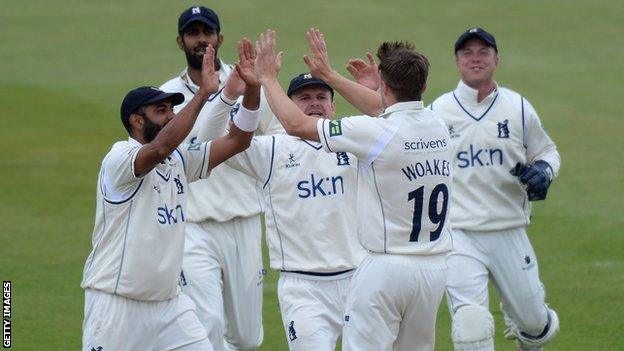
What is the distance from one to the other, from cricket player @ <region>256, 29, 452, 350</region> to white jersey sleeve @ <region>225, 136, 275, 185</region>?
877mm

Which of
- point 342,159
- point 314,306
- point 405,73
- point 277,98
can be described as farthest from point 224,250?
point 405,73

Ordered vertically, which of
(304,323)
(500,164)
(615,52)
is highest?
(615,52)

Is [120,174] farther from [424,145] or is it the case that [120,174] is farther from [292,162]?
[424,145]

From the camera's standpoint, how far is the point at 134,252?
851 cm

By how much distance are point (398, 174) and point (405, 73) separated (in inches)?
24.2

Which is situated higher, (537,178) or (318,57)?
(318,57)

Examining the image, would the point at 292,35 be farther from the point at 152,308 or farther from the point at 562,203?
the point at 152,308

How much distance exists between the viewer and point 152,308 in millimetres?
8648

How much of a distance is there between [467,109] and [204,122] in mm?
2467

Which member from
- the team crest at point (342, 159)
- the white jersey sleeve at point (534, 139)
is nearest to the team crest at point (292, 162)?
the team crest at point (342, 159)

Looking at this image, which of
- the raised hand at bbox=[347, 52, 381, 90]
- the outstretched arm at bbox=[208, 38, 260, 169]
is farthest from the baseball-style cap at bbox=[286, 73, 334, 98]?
the outstretched arm at bbox=[208, 38, 260, 169]

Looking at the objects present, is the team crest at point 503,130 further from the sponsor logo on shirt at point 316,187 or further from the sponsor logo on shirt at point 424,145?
the sponsor logo on shirt at point 424,145

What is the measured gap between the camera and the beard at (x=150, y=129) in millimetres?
8719

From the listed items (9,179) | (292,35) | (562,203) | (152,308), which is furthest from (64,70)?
(152,308)
